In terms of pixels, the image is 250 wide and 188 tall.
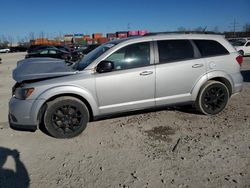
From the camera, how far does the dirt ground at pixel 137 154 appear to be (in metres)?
3.03

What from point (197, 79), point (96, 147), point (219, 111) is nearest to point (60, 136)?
point (96, 147)

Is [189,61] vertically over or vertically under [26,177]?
over

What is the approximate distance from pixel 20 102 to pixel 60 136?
0.90m

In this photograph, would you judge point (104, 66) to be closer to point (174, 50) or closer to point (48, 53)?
point (174, 50)

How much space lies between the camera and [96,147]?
3955 millimetres

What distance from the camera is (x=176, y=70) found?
4.75 metres

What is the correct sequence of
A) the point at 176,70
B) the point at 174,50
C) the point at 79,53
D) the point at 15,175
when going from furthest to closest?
the point at 79,53, the point at 174,50, the point at 176,70, the point at 15,175

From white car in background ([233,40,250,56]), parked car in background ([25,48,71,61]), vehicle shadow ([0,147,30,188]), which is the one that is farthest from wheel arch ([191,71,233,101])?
white car in background ([233,40,250,56])

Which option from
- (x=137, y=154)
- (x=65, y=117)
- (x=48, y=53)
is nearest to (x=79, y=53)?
(x=48, y=53)

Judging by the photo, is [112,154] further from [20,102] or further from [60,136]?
[20,102]

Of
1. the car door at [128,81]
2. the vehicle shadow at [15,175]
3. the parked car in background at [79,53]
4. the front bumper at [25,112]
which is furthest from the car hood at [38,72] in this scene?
the parked car in background at [79,53]

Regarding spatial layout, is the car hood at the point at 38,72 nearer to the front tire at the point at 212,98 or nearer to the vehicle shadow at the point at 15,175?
the vehicle shadow at the point at 15,175

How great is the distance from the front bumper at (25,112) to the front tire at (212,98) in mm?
3251

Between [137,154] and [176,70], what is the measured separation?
76.8 inches
